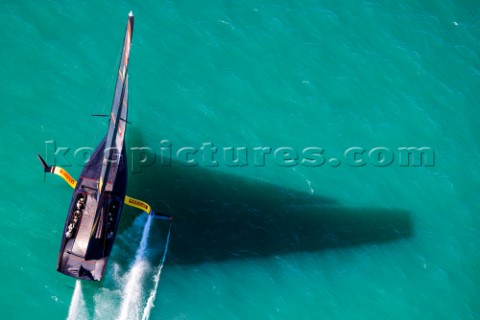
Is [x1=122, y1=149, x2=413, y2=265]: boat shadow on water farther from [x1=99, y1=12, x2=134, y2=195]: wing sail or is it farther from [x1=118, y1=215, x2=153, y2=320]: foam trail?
[x1=99, y1=12, x2=134, y2=195]: wing sail

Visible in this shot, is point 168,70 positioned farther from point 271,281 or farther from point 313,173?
point 271,281

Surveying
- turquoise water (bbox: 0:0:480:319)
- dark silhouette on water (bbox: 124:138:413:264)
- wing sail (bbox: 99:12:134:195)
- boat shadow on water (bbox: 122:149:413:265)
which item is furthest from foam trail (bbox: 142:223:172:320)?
wing sail (bbox: 99:12:134:195)

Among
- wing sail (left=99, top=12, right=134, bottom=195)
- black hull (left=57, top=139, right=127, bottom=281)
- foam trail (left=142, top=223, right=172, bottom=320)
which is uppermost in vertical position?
wing sail (left=99, top=12, right=134, bottom=195)

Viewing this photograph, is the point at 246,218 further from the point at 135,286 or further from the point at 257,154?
the point at 135,286

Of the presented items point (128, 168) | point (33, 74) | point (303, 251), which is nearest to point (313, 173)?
point (303, 251)

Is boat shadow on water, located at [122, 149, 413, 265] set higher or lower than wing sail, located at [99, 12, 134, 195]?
lower

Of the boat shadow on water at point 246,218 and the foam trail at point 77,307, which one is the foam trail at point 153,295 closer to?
the boat shadow on water at point 246,218

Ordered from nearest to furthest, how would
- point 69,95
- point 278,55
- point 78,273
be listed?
point 78,273 < point 69,95 < point 278,55
